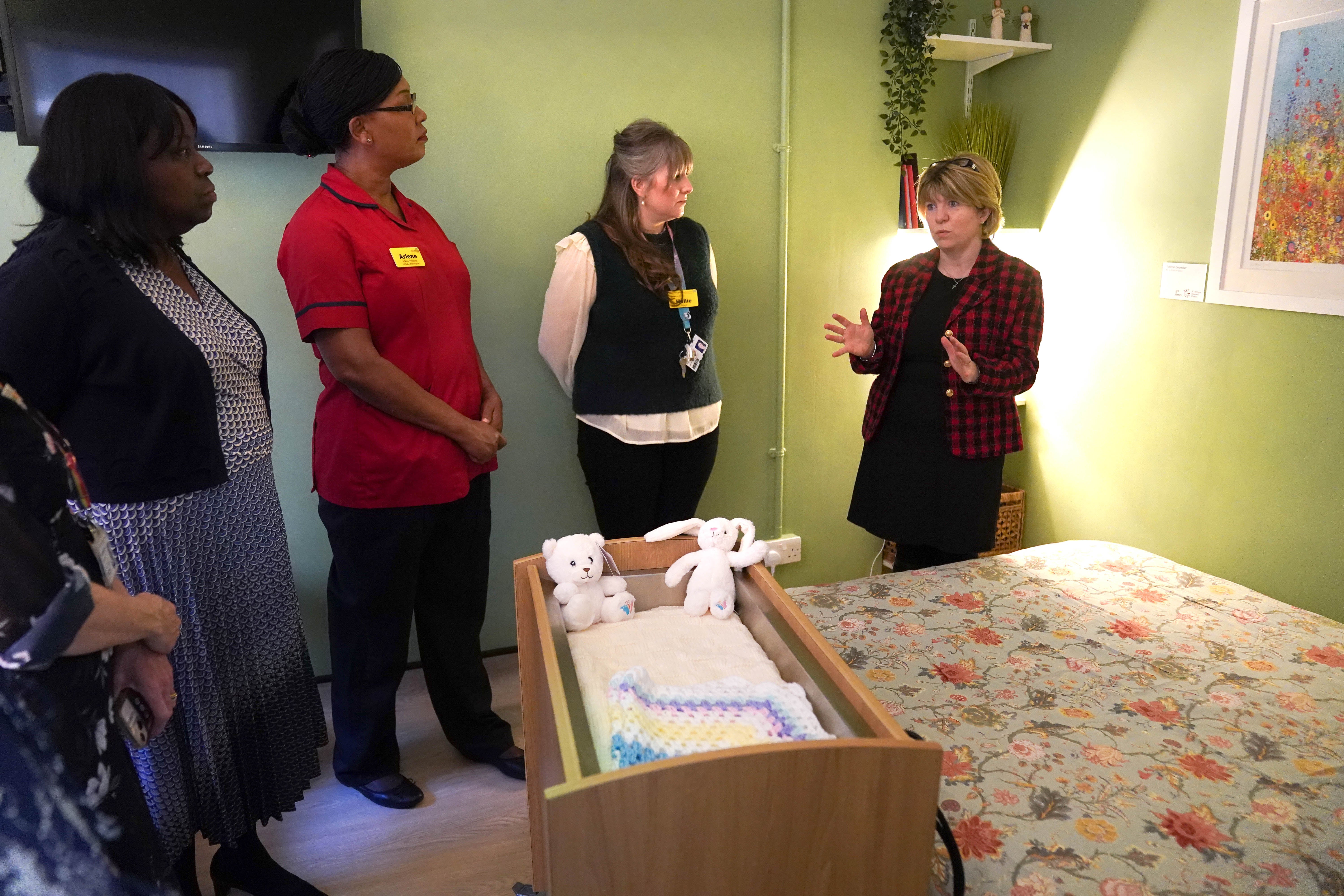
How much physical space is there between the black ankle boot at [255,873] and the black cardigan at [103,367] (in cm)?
81

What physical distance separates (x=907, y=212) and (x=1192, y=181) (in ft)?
2.83

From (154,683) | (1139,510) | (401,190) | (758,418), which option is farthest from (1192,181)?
(154,683)

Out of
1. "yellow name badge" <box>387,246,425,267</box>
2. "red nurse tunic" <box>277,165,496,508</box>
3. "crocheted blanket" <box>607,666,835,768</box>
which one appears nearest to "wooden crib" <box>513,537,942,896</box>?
"crocheted blanket" <box>607,666,835,768</box>

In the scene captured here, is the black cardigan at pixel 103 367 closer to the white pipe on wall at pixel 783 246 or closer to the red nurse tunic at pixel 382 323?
the red nurse tunic at pixel 382 323

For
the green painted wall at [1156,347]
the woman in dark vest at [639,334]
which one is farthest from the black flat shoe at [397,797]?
the green painted wall at [1156,347]

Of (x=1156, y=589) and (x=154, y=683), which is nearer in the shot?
(x=154, y=683)

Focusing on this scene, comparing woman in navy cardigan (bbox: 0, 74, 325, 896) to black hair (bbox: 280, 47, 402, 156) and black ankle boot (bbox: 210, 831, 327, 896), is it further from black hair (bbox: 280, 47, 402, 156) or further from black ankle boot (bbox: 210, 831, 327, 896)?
black hair (bbox: 280, 47, 402, 156)

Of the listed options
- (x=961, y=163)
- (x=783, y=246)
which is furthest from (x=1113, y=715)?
(x=783, y=246)

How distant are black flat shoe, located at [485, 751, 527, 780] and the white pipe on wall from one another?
1.35 meters

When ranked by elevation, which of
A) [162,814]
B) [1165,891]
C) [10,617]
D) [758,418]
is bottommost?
[162,814]

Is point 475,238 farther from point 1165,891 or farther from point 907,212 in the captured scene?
point 1165,891

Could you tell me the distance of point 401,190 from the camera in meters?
2.48

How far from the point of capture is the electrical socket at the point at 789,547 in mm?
3184

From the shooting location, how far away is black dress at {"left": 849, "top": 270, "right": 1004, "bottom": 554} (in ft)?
7.52
